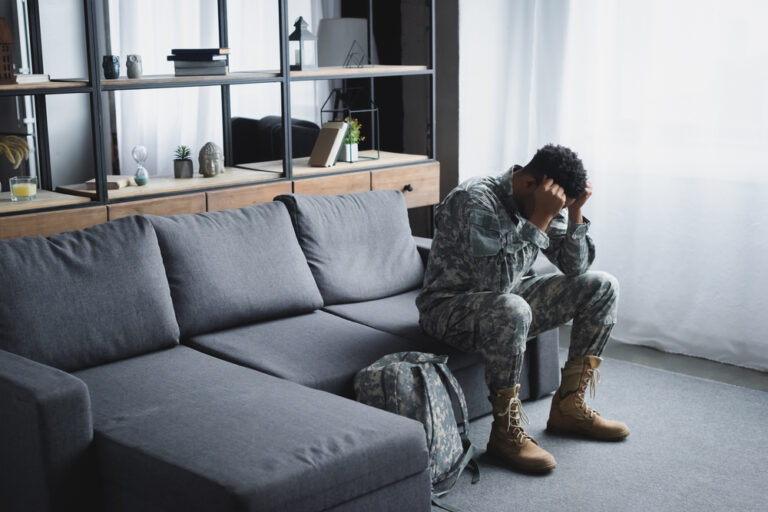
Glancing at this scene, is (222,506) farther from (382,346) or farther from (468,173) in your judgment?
(468,173)

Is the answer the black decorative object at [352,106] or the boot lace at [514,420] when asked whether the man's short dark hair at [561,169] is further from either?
the black decorative object at [352,106]

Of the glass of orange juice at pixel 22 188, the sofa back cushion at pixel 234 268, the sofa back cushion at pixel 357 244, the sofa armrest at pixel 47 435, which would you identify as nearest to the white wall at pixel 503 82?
the sofa back cushion at pixel 357 244

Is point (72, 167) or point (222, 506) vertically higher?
point (72, 167)

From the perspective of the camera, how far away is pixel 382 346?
9.72 ft

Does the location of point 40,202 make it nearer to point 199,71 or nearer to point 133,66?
point 133,66

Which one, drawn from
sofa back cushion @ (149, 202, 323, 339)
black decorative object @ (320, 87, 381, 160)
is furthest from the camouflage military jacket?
black decorative object @ (320, 87, 381, 160)

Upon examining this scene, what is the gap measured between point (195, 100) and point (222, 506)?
265 cm

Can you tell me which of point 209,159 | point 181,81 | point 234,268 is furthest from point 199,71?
point 234,268

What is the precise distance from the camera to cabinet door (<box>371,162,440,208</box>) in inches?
162

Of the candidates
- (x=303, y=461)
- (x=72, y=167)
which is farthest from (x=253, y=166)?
(x=303, y=461)

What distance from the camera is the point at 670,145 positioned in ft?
13.4

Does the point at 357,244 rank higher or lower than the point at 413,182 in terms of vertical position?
lower

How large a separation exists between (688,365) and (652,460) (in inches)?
43.8

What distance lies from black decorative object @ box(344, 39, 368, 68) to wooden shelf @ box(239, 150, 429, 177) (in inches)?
17.2
